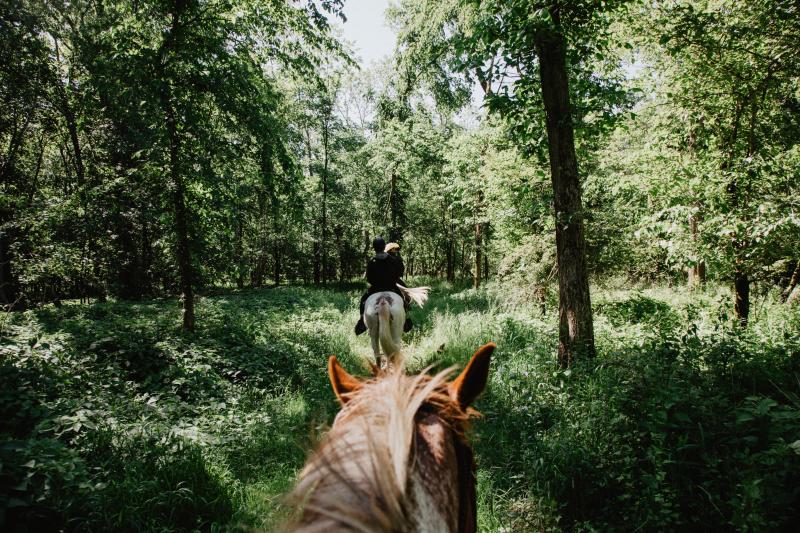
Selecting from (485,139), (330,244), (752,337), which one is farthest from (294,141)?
(752,337)

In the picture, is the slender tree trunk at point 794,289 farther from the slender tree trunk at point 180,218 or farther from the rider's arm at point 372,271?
the slender tree trunk at point 180,218

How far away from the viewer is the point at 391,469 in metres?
0.78

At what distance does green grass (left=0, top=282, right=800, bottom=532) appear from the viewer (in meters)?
2.79

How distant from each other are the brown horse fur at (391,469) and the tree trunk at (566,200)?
3.99 metres

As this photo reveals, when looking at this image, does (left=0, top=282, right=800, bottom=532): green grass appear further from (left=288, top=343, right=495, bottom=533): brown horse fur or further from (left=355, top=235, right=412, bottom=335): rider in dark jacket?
(left=355, top=235, right=412, bottom=335): rider in dark jacket

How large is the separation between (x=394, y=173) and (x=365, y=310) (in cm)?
1651

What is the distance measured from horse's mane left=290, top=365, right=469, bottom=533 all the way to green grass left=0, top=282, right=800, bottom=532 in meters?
0.39

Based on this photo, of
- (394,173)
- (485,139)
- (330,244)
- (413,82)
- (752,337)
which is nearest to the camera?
(752,337)

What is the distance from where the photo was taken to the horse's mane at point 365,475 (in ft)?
2.26

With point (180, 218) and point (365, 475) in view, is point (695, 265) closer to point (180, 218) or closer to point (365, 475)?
point (365, 475)

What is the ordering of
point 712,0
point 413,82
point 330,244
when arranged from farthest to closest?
1. point 330,244
2. point 413,82
3. point 712,0

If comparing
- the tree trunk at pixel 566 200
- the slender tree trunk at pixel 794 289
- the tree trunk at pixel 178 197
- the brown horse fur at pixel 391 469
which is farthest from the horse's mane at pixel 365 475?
the slender tree trunk at pixel 794 289

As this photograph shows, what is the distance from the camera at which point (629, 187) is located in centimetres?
681

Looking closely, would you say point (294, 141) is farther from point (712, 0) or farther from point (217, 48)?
point (712, 0)
